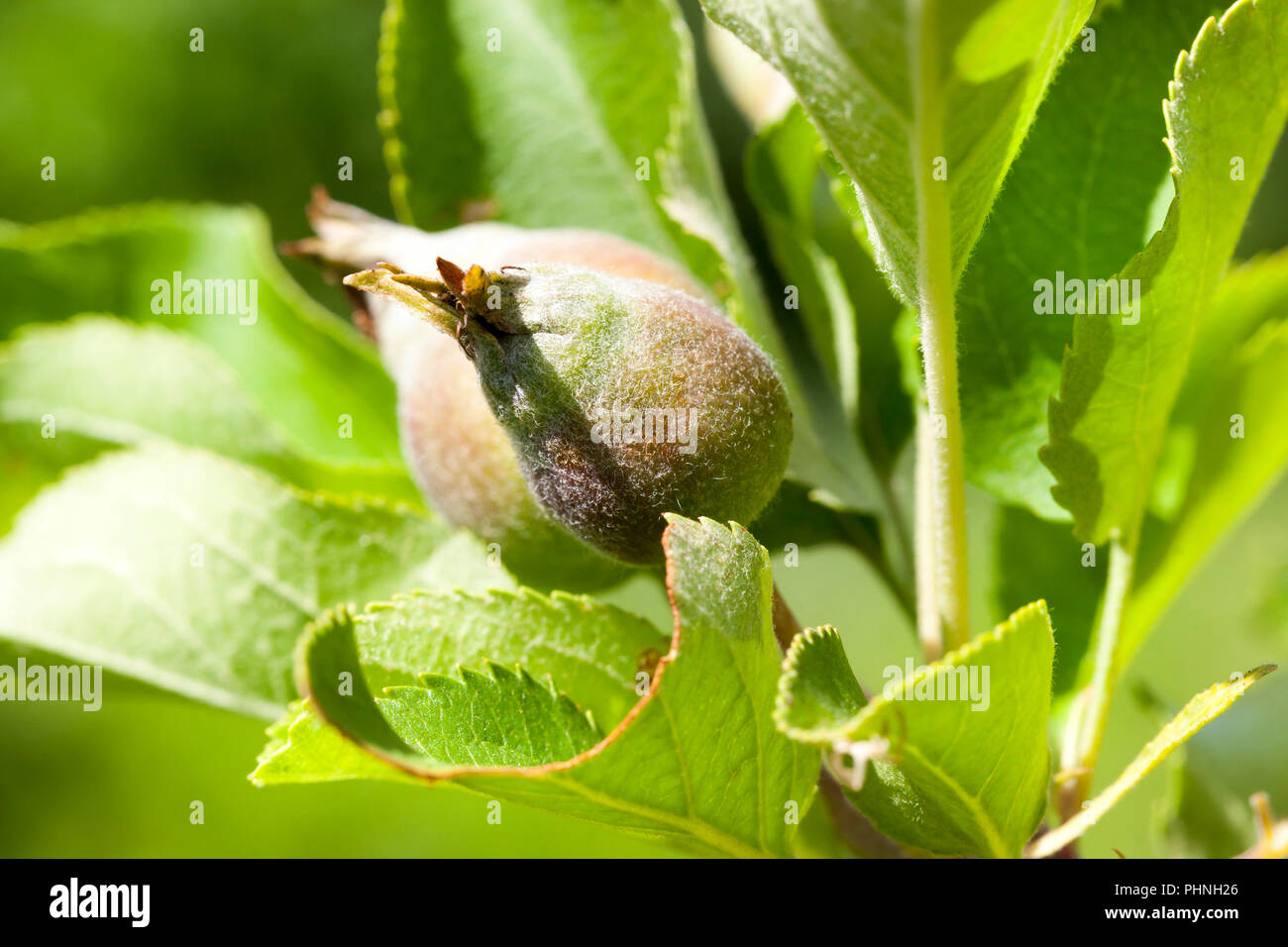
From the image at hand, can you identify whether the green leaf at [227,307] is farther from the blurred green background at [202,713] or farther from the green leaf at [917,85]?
the blurred green background at [202,713]

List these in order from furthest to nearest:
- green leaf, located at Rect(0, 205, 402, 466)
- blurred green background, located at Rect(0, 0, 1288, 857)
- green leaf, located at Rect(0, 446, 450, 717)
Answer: blurred green background, located at Rect(0, 0, 1288, 857)
green leaf, located at Rect(0, 205, 402, 466)
green leaf, located at Rect(0, 446, 450, 717)

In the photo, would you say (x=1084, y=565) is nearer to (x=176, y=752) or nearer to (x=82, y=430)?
(x=82, y=430)

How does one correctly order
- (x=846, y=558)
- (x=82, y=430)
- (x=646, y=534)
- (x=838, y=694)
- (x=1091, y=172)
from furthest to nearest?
(x=846, y=558), (x=82, y=430), (x=1091, y=172), (x=646, y=534), (x=838, y=694)

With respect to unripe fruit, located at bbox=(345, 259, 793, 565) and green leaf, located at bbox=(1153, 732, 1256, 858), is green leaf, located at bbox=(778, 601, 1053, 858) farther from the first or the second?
green leaf, located at bbox=(1153, 732, 1256, 858)

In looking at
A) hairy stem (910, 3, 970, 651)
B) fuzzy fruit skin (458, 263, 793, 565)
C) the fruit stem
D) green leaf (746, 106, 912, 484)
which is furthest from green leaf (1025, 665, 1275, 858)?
the fruit stem

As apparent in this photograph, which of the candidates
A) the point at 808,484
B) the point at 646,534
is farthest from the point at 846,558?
the point at 646,534

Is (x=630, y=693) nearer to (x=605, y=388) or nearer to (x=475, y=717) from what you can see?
(x=475, y=717)
